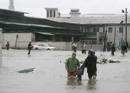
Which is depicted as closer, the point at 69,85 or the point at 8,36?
the point at 69,85

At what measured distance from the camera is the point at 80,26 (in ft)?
368

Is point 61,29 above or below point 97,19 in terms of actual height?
below

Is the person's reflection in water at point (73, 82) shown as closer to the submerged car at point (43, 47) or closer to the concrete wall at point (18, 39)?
the submerged car at point (43, 47)

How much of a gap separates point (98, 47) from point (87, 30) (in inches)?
1375

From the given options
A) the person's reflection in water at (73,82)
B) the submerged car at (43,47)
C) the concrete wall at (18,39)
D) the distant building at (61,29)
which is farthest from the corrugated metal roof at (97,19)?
the person's reflection in water at (73,82)

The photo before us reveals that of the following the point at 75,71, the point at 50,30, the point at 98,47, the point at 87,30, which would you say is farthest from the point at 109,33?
the point at 75,71

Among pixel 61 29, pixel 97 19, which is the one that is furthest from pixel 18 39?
pixel 97 19

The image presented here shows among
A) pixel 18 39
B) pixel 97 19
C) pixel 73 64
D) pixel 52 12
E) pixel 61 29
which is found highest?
pixel 52 12

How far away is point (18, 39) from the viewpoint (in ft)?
257

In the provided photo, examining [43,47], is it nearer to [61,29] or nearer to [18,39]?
[18,39]

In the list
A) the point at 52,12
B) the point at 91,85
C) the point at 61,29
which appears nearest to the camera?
the point at 91,85

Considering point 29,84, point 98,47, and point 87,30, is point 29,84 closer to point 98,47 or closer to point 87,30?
point 98,47

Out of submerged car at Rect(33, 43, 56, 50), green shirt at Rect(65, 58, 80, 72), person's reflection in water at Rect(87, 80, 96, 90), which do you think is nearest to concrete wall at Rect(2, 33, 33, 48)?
submerged car at Rect(33, 43, 56, 50)

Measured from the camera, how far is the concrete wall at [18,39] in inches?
3053
